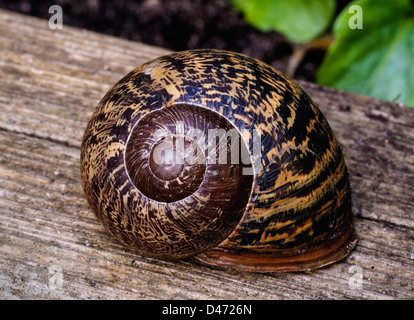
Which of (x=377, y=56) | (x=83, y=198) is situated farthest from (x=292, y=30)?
(x=83, y=198)

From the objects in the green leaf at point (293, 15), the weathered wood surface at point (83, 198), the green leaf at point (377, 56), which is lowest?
the weathered wood surface at point (83, 198)

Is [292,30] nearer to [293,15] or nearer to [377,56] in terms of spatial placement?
[293,15]

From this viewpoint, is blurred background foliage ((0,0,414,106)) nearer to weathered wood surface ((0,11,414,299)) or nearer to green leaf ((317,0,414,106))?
green leaf ((317,0,414,106))

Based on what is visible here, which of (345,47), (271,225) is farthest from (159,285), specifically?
(345,47)

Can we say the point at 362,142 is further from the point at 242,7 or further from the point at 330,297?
the point at 242,7

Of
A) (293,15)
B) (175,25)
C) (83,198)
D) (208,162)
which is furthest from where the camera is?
(175,25)

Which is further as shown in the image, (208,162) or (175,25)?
(175,25)

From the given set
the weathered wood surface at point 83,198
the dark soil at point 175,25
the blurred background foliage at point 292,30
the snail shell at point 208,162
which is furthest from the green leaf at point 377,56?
the snail shell at point 208,162

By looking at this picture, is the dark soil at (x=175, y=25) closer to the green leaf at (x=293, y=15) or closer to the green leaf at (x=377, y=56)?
the green leaf at (x=293, y=15)
